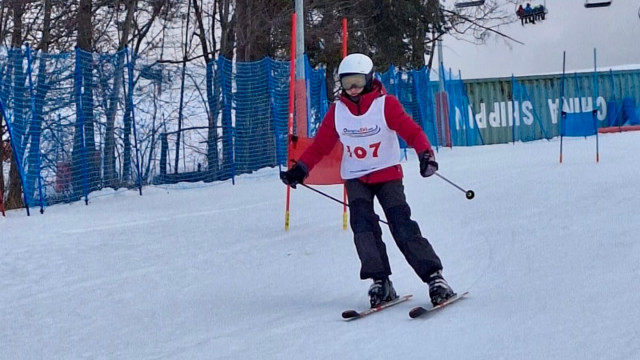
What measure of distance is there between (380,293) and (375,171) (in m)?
0.79

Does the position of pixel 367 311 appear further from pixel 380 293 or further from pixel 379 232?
pixel 379 232

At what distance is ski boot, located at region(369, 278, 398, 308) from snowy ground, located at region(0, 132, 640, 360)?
109 mm

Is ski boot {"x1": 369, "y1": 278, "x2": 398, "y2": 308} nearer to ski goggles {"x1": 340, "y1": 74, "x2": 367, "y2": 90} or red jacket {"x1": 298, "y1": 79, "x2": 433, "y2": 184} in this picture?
red jacket {"x1": 298, "y1": 79, "x2": 433, "y2": 184}

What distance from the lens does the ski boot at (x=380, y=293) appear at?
6996 millimetres

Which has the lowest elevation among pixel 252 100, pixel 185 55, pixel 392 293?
pixel 392 293

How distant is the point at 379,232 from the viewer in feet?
23.6

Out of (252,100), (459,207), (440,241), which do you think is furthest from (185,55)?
(440,241)

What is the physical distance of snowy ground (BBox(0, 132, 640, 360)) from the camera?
20.1 feet

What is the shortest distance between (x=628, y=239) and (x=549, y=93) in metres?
25.9

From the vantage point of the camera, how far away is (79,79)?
15594 millimetres

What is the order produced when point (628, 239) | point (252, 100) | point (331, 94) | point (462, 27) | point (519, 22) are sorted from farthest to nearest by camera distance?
point (519, 22), point (462, 27), point (331, 94), point (252, 100), point (628, 239)

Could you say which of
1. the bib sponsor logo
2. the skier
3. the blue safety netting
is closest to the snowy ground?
the skier

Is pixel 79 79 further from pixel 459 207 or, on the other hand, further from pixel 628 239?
pixel 628 239

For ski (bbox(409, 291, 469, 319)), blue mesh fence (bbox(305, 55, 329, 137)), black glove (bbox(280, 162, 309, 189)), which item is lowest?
ski (bbox(409, 291, 469, 319))
